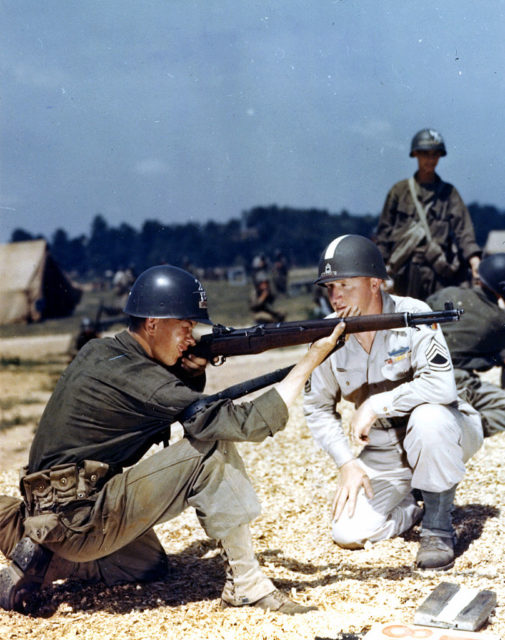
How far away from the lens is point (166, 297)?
4176 mm

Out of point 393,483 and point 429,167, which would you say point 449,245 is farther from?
point 393,483

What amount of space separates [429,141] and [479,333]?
10.6 ft

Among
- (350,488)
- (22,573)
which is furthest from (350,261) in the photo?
(22,573)

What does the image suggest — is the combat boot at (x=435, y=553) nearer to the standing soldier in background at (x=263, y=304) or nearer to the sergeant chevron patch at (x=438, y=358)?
the sergeant chevron patch at (x=438, y=358)

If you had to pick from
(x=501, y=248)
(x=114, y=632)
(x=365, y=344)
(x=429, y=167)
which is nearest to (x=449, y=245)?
(x=429, y=167)

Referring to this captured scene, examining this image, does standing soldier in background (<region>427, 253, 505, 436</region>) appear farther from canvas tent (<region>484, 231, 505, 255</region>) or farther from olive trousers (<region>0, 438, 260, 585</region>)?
canvas tent (<region>484, 231, 505, 255</region>)

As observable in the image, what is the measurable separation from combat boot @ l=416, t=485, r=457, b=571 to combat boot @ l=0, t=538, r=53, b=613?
6.48 ft

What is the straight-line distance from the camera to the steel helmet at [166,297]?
4176mm

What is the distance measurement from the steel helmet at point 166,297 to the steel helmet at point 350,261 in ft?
2.65

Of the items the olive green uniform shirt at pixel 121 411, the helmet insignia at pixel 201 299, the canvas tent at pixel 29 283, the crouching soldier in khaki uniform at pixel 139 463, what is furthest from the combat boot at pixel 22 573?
the canvas tent at pixel 29 283

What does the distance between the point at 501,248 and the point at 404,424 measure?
13.9 m

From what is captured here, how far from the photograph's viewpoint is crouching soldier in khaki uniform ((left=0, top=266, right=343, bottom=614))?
3.85 meters

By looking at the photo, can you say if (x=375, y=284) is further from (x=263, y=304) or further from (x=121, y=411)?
(x=263, y=304)

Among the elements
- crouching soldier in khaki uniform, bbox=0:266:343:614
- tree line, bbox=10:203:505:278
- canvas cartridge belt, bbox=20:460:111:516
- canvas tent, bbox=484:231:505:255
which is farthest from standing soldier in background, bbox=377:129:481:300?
tree line, bbox=10:203:505:278
